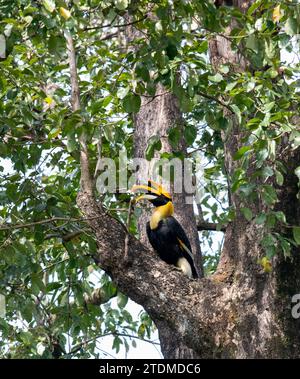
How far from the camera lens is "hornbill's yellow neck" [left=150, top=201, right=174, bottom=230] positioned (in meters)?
5.29

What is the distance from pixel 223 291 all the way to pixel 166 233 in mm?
1474

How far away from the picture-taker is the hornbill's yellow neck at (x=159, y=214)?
5288 mm

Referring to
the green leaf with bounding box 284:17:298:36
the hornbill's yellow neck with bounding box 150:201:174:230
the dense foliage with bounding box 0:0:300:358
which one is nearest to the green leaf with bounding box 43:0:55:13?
the dense foliage with bounding box 0:0:300:358

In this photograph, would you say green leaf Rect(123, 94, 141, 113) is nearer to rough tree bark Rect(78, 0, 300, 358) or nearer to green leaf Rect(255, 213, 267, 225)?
rough tree bark Rect(78, 0, 300, 358)

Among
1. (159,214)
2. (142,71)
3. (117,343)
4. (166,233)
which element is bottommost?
(117,343)

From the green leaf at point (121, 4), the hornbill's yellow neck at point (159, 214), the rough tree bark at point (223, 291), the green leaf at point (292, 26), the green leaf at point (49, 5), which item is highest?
the green leaf at point (121, 4)

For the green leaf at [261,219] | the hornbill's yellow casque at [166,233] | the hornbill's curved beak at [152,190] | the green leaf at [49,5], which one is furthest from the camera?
the hornbill's yellow casque at [166,233]

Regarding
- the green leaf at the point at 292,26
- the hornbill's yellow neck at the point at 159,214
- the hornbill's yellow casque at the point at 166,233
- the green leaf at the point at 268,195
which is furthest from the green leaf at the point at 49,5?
the hornbill's yellow neck at the point at 159,214

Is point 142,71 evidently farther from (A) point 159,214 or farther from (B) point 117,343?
(B) point 117,343

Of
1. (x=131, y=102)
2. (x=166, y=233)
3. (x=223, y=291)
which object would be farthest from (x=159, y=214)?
(x=131, y=102)

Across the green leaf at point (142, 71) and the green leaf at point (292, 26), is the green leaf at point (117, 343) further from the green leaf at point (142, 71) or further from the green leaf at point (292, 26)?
the green leaf at point (292, 26)

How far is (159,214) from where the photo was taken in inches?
211

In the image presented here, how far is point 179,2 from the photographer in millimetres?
3766
